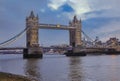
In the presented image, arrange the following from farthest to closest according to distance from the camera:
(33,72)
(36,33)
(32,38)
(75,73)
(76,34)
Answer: (76,34), (36,33), (32,38), (33,72), (75,73)

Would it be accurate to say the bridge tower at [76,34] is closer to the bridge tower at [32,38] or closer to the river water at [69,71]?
the bridge tower at [32,38]

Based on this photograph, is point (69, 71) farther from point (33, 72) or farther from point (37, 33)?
point (37, 33)

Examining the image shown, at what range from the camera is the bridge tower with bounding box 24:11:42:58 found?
129375 mm

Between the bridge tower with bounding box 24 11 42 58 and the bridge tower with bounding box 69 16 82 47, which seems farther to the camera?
the bridge tower with bounding box 69 16 82 47

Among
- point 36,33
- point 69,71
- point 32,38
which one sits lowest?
point 69,71

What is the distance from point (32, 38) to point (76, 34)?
113ft

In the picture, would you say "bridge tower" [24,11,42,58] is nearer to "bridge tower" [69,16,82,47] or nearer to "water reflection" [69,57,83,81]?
"bridge tower" [69,16,82,47]

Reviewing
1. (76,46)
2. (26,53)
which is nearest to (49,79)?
(26,53)

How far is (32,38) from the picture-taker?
141000mm

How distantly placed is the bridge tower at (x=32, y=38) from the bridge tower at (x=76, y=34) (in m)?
28.6

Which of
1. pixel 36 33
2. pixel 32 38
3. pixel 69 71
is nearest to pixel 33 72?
pixel 69 71

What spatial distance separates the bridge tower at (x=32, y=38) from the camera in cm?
12938

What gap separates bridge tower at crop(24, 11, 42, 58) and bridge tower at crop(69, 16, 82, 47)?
2860 centimetres

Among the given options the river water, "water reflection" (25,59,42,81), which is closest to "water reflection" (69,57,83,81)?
the river water
